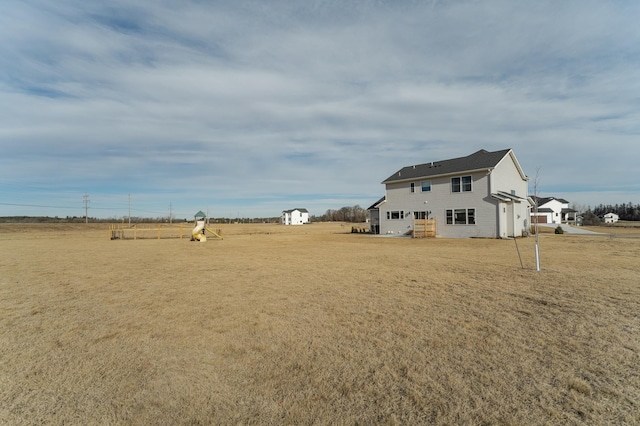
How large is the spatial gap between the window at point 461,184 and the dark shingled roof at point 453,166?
0.70 m

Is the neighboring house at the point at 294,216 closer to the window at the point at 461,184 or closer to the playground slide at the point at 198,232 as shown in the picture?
the playground slide at the point at 198,232

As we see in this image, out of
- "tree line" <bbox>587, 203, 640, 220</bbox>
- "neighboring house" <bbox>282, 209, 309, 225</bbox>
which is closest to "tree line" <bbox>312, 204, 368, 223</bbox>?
"neighboring house" <bbox>282, 209, 309, 225</bbox>

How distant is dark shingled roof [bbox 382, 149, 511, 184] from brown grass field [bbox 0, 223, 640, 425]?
789 inches

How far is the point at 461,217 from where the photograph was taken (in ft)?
93.1

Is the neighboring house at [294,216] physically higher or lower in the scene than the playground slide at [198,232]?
higher

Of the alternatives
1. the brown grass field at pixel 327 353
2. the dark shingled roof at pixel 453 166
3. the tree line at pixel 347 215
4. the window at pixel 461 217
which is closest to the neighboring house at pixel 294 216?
the tree line at pixel 347 215

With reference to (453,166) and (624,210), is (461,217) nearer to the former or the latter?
(453,166)

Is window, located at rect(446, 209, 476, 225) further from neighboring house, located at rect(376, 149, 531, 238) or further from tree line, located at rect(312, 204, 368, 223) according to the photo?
tree line, located at rect(312, 204, 368, 223)

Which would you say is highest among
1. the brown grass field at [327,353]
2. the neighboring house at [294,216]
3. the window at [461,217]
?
the neighboring house at [294,216]

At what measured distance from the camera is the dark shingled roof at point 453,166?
27.8 metres

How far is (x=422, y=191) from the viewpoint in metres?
31.4

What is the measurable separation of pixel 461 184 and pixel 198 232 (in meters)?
23.5

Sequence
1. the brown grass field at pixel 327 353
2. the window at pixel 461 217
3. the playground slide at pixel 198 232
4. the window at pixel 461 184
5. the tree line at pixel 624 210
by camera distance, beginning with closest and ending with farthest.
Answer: the brown grass field at pixel 327 353 < the window at pixel 461 217 < the window at pixel 461 184 < the playground slide at pixel 198 232 < the tree line at pixel 624 210

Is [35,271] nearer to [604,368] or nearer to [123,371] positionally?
[123,371]
